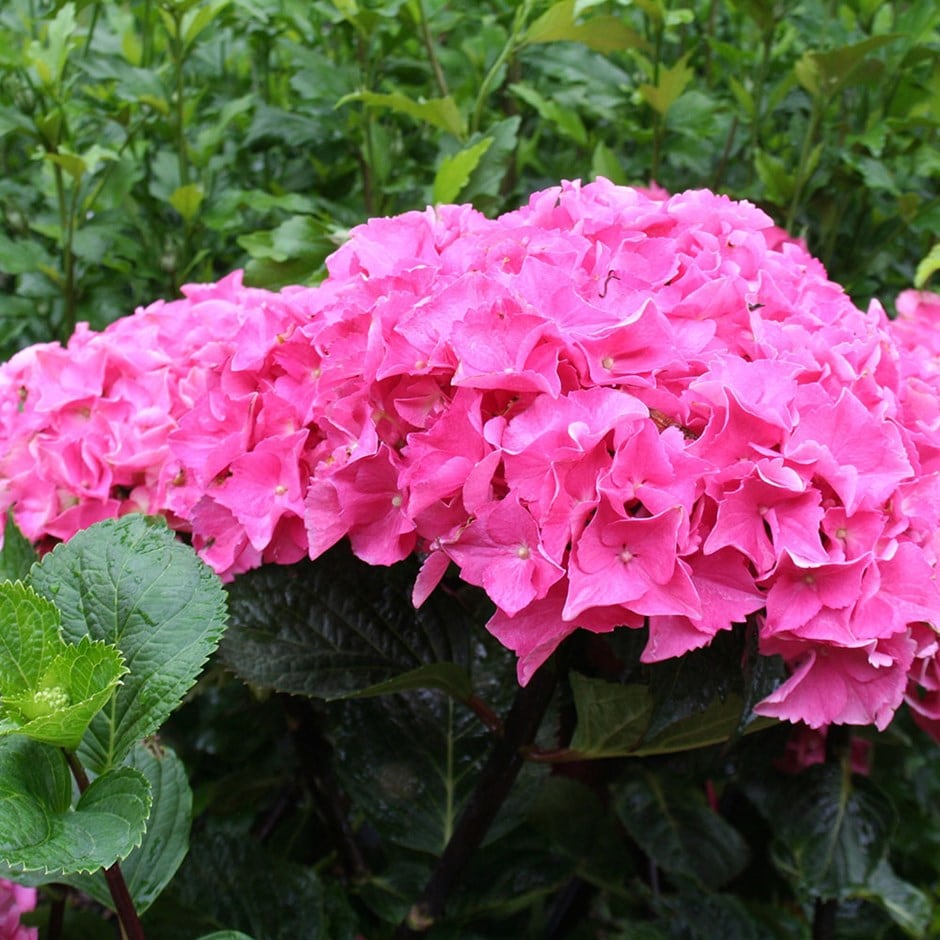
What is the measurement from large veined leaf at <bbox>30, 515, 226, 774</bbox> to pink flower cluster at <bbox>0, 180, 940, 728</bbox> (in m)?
0.09

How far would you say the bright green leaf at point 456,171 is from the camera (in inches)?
47.9

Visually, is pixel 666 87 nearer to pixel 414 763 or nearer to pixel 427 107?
pixel 427 107

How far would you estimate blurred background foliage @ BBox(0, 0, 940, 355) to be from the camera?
1.39 m

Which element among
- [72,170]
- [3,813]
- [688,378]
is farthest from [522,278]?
[72,170]

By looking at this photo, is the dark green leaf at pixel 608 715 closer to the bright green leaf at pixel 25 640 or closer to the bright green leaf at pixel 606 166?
the bright green leaf at pixel 25 640

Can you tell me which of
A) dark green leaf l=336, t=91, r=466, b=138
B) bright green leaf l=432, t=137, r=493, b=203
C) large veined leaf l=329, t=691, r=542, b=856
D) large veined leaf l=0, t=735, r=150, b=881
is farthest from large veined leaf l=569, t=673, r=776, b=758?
dark green leaf l=336, t=91, r=466, b=138

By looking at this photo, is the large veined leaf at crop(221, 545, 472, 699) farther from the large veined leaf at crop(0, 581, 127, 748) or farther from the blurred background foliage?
the blurred background foliage

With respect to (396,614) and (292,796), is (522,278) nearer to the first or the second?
(396,614)

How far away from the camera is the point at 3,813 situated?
0.66 m

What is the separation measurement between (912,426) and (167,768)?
2.29ft

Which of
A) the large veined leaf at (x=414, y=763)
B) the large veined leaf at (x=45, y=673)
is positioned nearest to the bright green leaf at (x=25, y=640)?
the large veined leaf at (x=45, y=673)

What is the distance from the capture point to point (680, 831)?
53.9 inches

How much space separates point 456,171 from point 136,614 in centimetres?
67

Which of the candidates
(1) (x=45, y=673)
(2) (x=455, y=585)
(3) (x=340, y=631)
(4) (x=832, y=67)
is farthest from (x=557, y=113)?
(1) (x=45, y=673)
